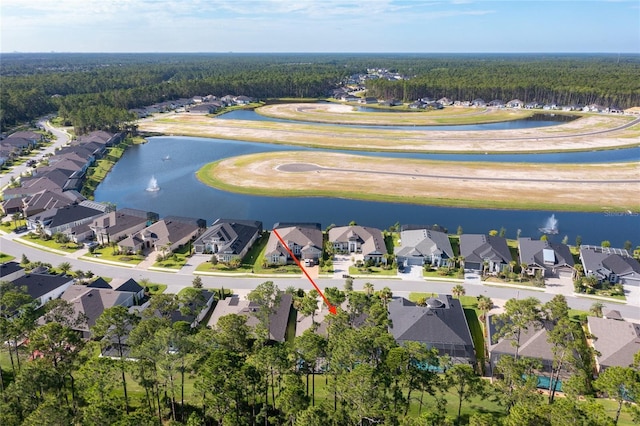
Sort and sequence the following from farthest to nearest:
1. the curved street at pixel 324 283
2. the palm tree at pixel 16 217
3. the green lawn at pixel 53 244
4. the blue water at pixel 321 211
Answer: the palm tree at pixel 16 217 → the blue water at pixel 321 211 → the green lawn at pixel 53 244 → the curved street at pixel 324 283

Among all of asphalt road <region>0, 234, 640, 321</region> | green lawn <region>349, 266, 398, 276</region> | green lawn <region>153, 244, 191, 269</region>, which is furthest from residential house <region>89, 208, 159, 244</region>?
green lawn <region>349, 266, 398, 276</region>

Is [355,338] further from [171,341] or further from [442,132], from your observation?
[442,132]

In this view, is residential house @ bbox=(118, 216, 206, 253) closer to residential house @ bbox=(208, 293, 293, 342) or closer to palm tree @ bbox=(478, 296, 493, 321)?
residential house @ bbox=(208, 293, 293, 342)

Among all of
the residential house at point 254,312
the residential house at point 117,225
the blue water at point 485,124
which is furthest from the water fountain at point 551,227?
the blue water at point 485,124

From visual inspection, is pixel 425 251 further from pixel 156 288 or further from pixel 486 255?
pixel 156 288

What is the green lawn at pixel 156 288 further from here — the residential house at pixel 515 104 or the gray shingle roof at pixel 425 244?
the residential house at pixel 515 104

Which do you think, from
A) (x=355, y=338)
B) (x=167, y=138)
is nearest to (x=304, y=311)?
(x=355, y=338)
